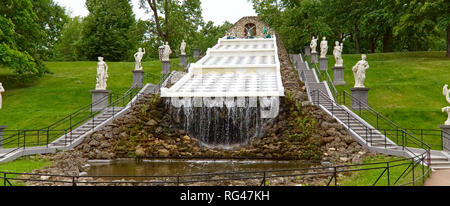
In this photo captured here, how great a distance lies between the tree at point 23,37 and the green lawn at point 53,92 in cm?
146

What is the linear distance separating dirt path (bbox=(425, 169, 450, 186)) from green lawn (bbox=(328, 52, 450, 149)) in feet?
14.0

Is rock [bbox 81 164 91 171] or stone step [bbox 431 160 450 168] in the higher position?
stone step [bbox 431 160 450 168]

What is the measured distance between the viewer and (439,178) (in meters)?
10.7

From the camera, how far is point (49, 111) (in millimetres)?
22719

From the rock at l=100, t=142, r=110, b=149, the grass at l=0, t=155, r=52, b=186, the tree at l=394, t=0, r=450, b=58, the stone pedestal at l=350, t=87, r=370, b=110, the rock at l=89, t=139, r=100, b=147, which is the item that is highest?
the tree at l=394, t=0, r=450, b=58

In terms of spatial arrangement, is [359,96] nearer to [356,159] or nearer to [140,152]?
[356,159]

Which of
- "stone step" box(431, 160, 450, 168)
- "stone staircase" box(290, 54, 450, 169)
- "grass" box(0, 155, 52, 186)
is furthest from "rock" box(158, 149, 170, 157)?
"stone step" box(431, 160, 450, 168)

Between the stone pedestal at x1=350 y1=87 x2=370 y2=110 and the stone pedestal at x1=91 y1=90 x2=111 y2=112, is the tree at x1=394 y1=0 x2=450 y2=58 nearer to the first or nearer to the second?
the stone pedestal at x1=350 y1=87 x2=370 y2=110

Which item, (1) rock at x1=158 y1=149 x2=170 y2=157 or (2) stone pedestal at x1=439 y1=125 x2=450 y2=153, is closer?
(2) stone pedestal at x1=439 y1=125 x2=450 y2=153

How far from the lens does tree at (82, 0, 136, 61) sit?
160 feet

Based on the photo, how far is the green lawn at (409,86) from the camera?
1838 centimetres

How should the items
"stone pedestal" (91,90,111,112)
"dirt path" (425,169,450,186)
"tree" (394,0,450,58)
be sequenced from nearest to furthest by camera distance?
1. "dirt path" (425,169,450,186)
2. "stone pedestal" (91,90,111,112)
3. "tree" (394,0,450,58)
